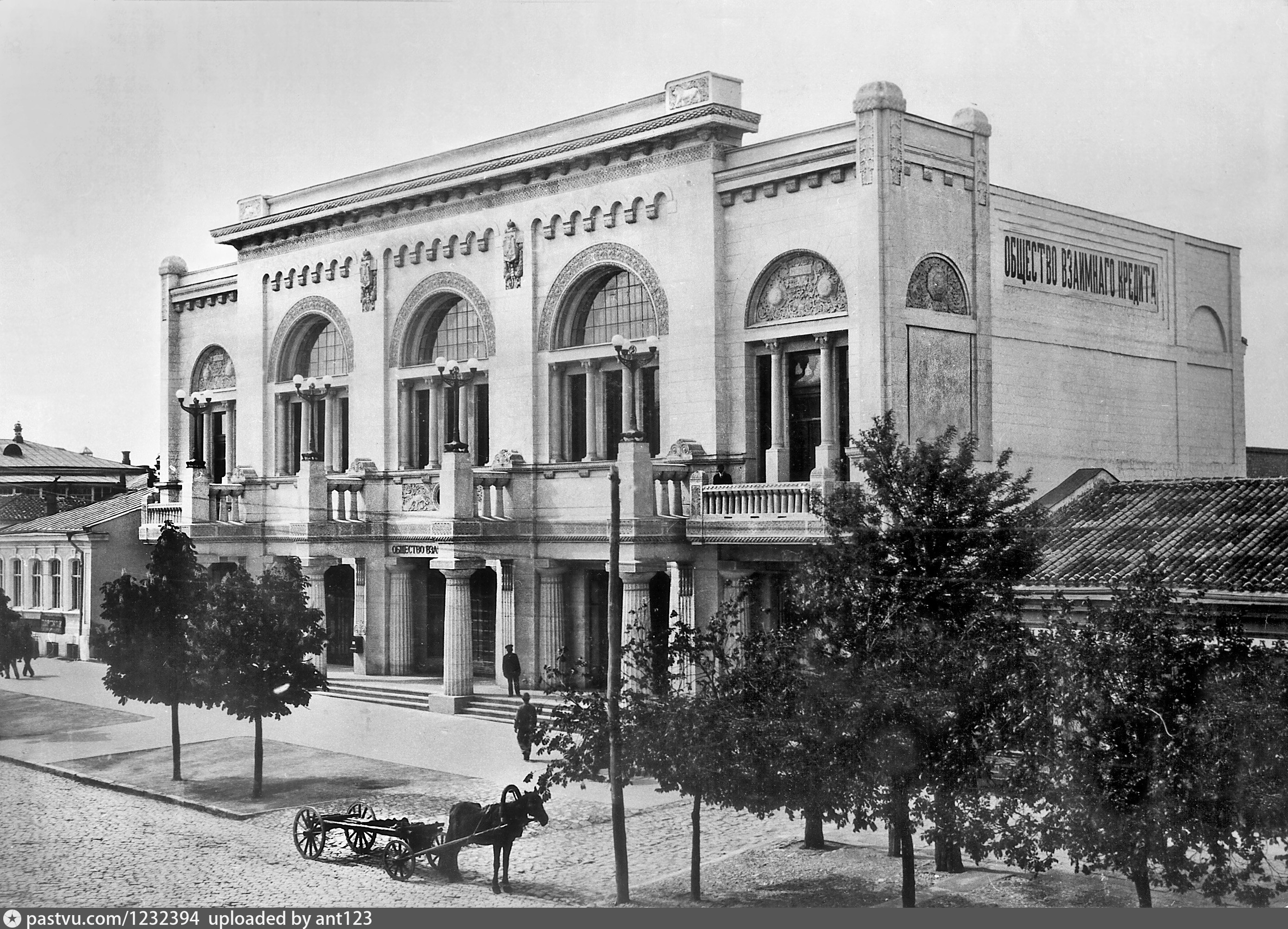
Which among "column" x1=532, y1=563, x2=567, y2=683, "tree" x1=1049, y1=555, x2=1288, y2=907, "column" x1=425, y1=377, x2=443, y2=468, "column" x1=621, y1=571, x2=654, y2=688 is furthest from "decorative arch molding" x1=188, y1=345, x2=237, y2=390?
"tree" x1=1049, y1=555, x2=1288, y2=907

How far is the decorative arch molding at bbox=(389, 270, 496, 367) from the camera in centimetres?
3164

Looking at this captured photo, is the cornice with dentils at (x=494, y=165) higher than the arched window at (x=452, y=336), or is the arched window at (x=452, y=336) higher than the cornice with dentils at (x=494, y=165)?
the cornice with dentils at (x=494, y=165)

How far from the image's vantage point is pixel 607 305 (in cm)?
2983

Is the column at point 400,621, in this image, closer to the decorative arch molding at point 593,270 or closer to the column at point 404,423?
the column at point 404,423

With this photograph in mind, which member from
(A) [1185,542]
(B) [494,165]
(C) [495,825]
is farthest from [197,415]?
(A) [1185,542]

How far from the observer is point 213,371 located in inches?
1570

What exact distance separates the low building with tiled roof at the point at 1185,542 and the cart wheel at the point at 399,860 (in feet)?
30.5

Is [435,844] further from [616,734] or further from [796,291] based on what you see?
[796,291]

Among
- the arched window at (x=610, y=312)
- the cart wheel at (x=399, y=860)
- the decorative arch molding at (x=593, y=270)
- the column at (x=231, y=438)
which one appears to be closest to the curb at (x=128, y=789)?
the cart wheel at (x=399, y=860)

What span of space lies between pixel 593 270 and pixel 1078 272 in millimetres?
10031

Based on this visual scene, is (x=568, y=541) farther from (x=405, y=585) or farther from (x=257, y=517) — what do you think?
(x=257, y=517)

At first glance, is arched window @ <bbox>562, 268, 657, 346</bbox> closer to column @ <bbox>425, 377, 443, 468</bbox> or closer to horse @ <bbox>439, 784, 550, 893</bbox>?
column @ <bbox>425, 377, 443, 468</bbox>

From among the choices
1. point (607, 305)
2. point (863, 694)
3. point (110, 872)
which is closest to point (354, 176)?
point (607, 305)

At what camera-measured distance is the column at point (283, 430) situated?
3684 cm
